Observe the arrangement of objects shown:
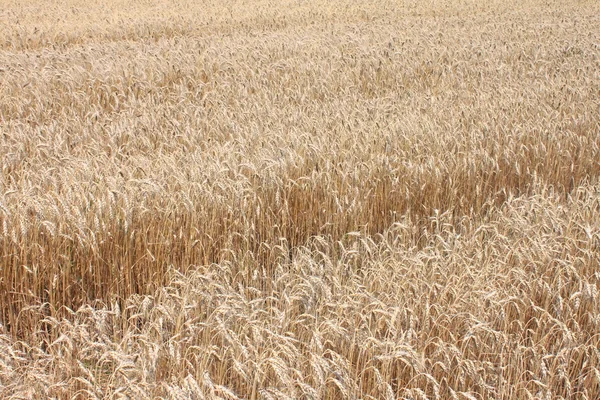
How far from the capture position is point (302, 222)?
3557 mm

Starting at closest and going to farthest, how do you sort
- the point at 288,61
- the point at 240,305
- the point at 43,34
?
1. the point at 240,305
2. the point at 288,61
3. the point at 43,34

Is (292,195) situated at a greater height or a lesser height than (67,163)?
lesser

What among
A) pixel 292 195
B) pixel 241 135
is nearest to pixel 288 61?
pixel 241 135

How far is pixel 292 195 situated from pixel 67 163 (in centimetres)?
145

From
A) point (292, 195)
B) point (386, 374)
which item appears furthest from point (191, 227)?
point (386, 374)

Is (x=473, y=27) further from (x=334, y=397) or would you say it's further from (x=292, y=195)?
(x=334, y=397)

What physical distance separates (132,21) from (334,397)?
11.7 meters

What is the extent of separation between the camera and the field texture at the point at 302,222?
203 cm

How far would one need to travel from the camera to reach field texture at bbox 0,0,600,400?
2025mm

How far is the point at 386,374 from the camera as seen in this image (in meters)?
1.99

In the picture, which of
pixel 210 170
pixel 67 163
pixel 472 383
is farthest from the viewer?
pixel 67 163

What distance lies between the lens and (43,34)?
10.8 meters

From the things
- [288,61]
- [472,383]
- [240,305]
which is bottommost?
[472,383]

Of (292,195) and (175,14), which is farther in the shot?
(175,14)
